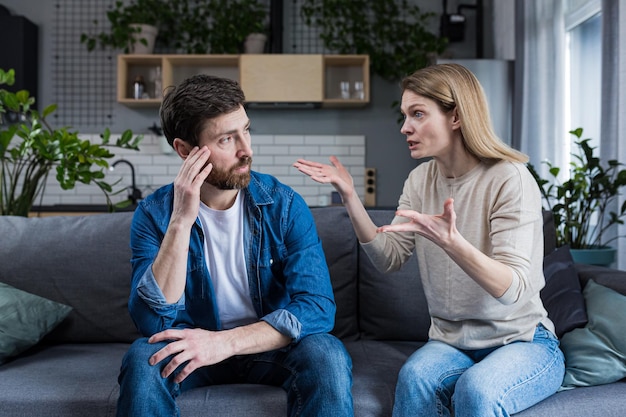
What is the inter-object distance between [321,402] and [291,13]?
4828mm

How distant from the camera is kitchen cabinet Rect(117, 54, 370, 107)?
5.41 meters

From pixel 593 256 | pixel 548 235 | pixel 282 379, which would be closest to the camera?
pixel 282 379

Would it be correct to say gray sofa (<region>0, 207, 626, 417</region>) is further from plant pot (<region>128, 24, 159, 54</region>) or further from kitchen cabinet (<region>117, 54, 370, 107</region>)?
plant pot (<region>128, 24, 159, 54</region>)

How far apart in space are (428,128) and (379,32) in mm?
4154

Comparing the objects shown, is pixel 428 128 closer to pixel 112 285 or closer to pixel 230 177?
pixel 230 177

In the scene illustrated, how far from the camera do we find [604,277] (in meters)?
2.10

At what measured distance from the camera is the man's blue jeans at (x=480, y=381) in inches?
61.6

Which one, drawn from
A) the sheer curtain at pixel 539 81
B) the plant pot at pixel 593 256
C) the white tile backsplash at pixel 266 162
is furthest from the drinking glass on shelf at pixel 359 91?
the plant pot at pixel 593 256

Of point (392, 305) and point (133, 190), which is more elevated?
point (133, 190)

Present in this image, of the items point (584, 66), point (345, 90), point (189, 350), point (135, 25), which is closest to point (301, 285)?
point (189, 350)

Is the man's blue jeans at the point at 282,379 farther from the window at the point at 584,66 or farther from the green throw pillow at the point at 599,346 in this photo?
the window at the point at 584,66

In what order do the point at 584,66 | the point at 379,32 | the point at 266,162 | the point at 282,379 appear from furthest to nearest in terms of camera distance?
the point at 266,162 < the point at 379,32 < the point at 584,66 < the point at 282,379

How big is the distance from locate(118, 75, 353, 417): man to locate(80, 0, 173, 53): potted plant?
3928 mm

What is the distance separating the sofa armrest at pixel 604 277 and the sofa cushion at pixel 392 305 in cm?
52
